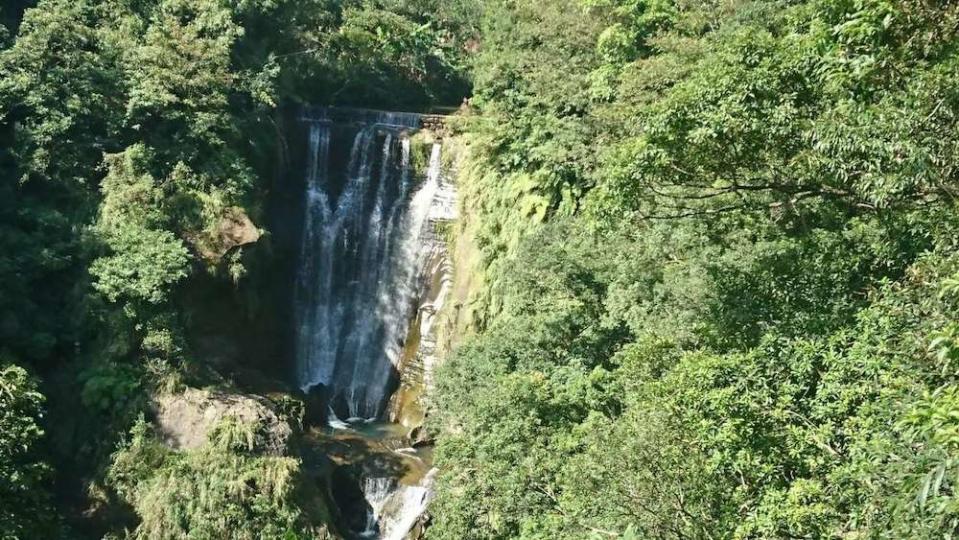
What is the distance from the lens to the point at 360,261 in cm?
2375

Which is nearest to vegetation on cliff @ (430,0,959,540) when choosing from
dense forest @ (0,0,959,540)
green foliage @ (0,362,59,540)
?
dense forest @ (0,0,959,540)

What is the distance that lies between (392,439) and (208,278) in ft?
21.7

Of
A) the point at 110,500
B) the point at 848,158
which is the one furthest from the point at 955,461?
the point at 110,500

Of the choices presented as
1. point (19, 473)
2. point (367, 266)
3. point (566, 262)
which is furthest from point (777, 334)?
point (367, 266)

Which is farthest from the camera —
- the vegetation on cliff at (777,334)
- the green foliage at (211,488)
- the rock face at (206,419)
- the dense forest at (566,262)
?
the rock face at (206,419)

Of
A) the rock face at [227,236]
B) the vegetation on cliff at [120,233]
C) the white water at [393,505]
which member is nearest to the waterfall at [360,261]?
the vegetation on cliff at [120,233]

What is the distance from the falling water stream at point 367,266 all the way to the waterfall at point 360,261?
0.03m

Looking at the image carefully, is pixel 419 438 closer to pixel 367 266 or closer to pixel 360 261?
pixel 367 266

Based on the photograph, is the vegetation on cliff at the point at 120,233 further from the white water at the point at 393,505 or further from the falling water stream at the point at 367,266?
the white water at the point at 393,505

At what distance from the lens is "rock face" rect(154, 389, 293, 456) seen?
15.1 metres

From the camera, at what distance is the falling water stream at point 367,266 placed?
22.2 metres

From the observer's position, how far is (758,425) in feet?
21.3

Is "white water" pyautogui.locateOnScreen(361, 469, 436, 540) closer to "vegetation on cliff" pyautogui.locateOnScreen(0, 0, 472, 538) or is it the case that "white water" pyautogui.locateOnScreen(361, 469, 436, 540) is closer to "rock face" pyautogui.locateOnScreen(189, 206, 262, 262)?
"vegetation on cliff" pyautogui.locateOnScreen(0, 0, 472, 538)

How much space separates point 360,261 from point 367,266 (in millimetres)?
304
